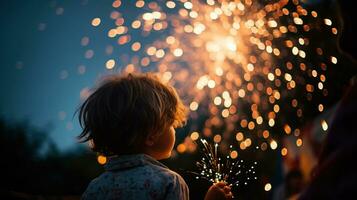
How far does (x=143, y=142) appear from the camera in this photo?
1.88 metres

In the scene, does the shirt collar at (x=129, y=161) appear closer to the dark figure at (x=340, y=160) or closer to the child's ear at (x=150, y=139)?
the child's ear at (x=150, y=139)

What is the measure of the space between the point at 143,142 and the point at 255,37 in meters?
1.44

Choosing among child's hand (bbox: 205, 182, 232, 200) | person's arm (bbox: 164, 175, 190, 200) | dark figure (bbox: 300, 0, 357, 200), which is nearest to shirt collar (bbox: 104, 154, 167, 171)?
person's arm (bbox: 164, 175, 190, 200)

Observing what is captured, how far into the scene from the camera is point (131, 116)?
1.87 meters

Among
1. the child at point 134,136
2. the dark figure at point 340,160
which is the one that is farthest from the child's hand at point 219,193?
the dark figure at point 340,160

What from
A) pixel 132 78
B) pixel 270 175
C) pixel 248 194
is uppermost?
pixel 132 78

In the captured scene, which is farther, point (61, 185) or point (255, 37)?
point (61, 185)

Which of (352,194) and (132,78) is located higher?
(352,194)

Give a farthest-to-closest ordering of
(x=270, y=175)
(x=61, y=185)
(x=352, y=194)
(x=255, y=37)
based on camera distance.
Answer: (x=61, y=185) < (x=270, y=175) < (x=255, y=37) < (x=352, y=194)

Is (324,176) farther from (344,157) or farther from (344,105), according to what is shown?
(344,105)

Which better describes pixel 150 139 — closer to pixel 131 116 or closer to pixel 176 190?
pixel 131 116

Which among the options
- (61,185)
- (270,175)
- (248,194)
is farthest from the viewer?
(61,185)

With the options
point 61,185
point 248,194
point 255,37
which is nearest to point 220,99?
point 255,37

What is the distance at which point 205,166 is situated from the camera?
2.03 meters
